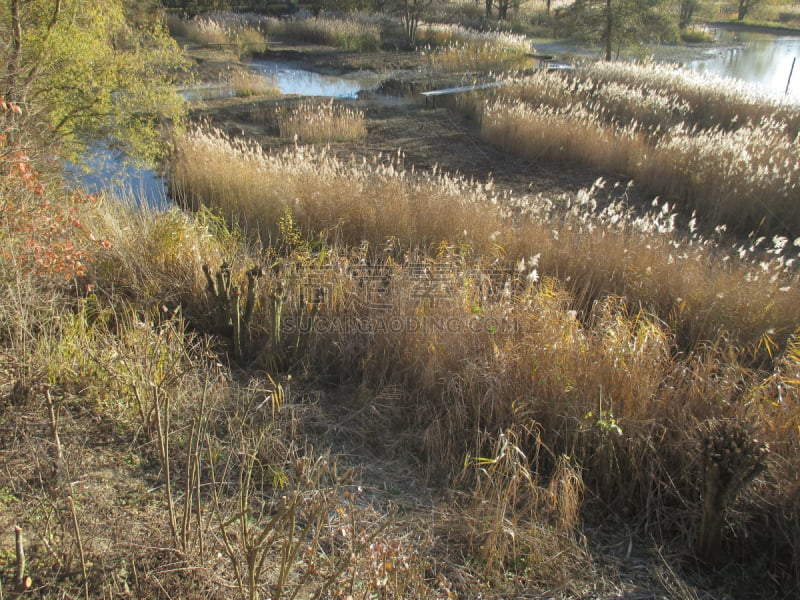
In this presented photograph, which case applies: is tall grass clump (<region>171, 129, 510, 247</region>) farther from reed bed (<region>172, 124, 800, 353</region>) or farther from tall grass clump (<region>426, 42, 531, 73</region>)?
tall grass clump (<region>426, 42, 531, 73</region>)

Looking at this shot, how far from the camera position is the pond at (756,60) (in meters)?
20.7

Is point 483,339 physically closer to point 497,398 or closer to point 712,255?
point 497,398

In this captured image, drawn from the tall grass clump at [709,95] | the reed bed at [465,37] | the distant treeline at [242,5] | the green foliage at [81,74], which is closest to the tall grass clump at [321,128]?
the green foliage at [81,74]

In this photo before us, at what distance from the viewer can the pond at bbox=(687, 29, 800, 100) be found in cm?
2070

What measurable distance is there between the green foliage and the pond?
1777cm

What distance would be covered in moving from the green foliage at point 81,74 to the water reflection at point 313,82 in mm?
8881

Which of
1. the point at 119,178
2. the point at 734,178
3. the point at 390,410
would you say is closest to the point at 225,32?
the point at 119,178

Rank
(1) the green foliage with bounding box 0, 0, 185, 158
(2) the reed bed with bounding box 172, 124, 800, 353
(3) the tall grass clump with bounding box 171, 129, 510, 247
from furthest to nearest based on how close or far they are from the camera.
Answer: (3) the tall grass clump with bounding box 171, 129, 510, 247 < (1) the green foliage with bounding box 0, 0, 185, 158 < (2) the reed bed with bounding box 172, 124, 800, 353

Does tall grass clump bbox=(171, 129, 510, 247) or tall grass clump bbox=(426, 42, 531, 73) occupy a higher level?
tall grass clump bbox=(426, 42, 531, 73)

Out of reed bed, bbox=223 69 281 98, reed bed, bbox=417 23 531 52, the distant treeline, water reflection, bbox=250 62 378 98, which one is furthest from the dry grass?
the distant treeline

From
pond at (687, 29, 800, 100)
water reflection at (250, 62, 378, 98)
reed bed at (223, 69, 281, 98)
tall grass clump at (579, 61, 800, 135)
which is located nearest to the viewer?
tall grass clump at (579, 61, 800, 135)

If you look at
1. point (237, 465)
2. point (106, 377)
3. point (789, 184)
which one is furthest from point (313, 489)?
point (789, 184)

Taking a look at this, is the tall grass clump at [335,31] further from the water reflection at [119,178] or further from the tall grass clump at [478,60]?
the water reflection at [119,178]

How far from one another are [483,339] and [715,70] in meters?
24.2
